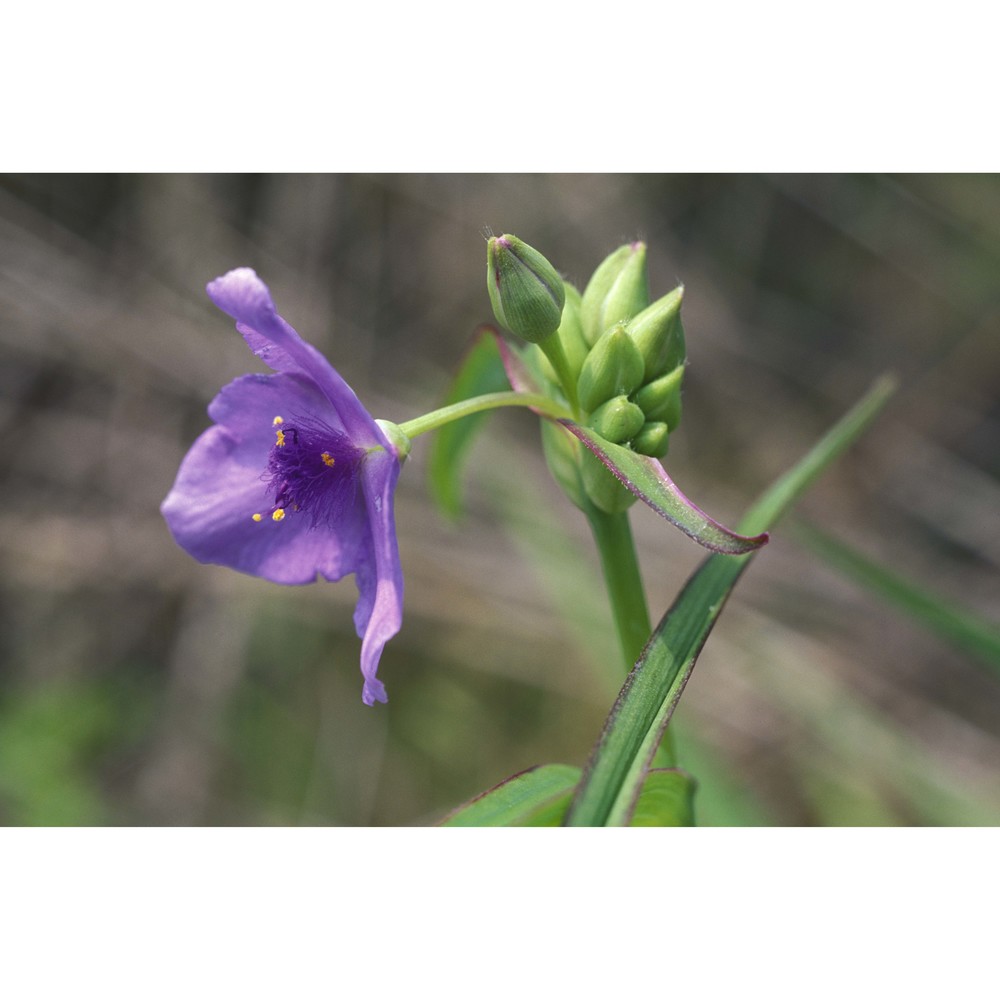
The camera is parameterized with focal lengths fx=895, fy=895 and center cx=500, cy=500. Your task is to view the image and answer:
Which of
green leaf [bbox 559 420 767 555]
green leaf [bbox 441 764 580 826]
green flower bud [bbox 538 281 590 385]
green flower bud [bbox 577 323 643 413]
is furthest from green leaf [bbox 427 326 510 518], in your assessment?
green leaf [bbox 441 764 580 826]

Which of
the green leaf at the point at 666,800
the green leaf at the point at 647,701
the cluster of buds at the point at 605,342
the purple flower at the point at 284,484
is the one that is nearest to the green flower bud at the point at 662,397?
the cluster of buds at the point at 605,342

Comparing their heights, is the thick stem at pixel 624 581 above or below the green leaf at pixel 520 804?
above

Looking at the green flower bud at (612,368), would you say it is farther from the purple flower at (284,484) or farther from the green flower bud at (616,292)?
the purple flower at (284,484)

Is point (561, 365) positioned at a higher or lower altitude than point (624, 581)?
higher

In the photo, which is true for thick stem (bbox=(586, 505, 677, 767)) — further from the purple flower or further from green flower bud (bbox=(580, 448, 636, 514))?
the purple flower

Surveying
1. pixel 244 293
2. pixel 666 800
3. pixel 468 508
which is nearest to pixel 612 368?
pixel 244 293

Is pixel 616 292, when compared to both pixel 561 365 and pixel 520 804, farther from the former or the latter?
pixel 520 804
